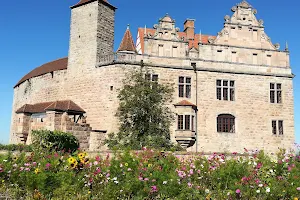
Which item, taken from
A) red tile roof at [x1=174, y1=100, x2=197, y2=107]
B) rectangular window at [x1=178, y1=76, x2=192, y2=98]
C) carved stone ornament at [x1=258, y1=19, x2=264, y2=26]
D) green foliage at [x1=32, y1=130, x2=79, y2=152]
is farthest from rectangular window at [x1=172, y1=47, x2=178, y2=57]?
green foliage at [x1=32, y1=130, x2=79, y2=152]

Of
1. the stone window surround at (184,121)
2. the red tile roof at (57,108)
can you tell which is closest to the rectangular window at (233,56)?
the stone window surround at (184,121)

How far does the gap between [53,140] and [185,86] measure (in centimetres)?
1096

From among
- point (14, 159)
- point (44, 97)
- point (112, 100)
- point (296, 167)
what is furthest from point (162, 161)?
point (44, 97)

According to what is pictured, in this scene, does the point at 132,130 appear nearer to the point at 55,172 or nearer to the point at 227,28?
the point at 227,28

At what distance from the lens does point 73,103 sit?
2508 centimetres

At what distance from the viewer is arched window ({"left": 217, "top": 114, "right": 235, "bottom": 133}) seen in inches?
974

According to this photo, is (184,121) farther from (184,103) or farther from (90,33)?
(90,33)

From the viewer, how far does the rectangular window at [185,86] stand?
24.6 metres

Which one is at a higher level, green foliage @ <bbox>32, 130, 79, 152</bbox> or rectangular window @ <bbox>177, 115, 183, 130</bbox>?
rectangular window @ <bbox>177, 115, 183, 130</bbox>

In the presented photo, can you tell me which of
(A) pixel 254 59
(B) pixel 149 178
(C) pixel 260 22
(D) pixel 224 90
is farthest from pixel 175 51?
(B) pixel 149 178

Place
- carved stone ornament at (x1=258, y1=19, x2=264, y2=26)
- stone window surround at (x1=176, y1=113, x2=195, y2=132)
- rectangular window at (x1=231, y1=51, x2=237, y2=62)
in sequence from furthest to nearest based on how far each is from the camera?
carved stone ornament at (x1=258, y1=19, x2=264, y2=26)
rectangular window at (x1=231, y1=51, x2=237, y2=62)
stone window surround at (x1=176, y1=113, x2=195, y2=132)

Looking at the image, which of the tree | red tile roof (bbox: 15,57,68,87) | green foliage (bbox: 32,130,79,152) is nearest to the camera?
green foliage (bbox: 32,130,79,152)

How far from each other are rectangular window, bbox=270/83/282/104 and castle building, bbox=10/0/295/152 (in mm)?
73

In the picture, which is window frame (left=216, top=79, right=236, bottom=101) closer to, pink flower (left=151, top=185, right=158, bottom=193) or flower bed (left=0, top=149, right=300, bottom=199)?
flower bed (left=0, top=149, right=300, bottom=199)
